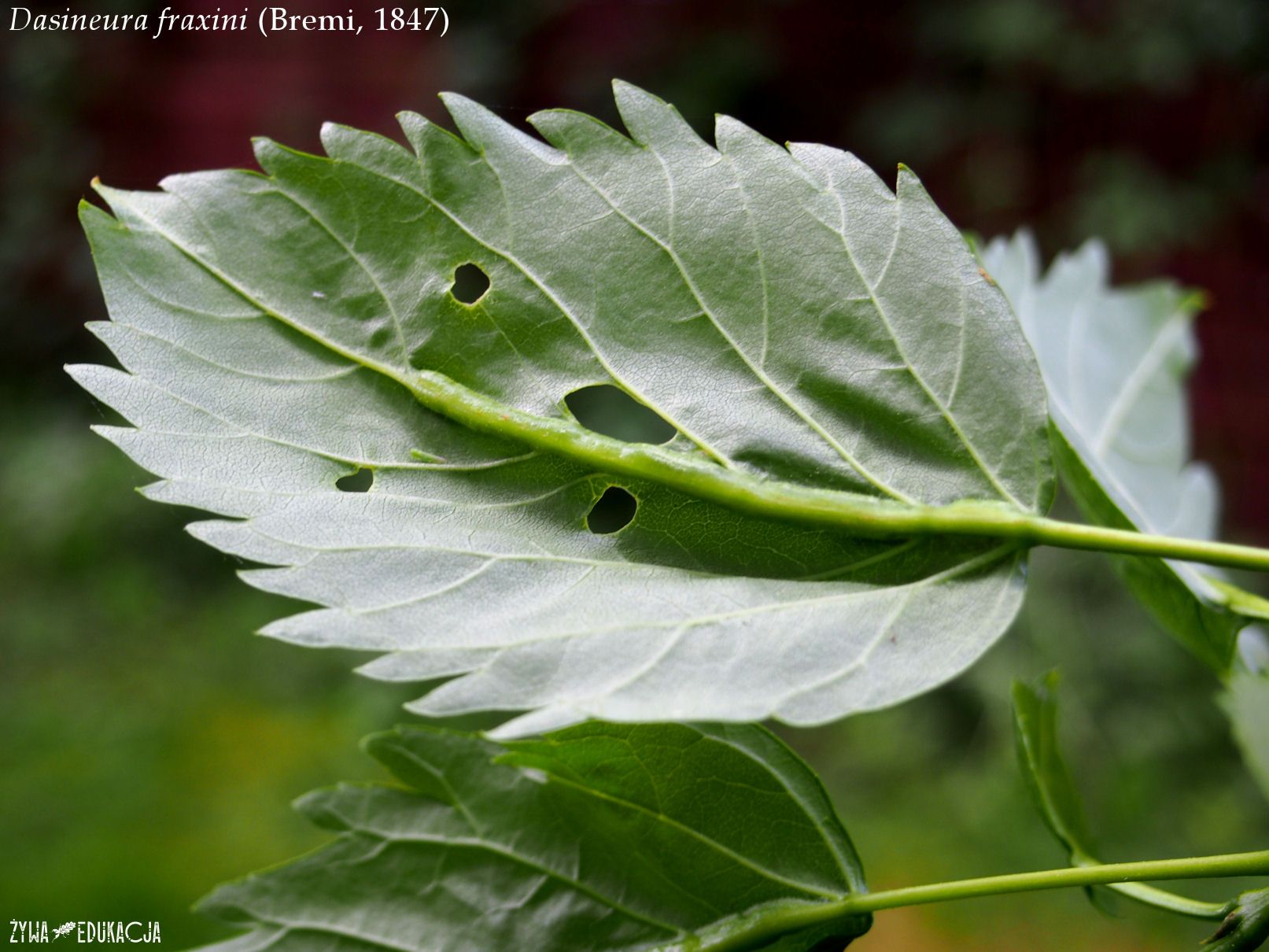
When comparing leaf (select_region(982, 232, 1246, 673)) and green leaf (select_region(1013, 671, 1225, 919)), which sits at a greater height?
leaf (select_region(982, 232, 1246, 673))

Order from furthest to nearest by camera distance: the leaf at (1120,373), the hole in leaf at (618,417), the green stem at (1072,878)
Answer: the hole in leaf at (618,417), the leaf at (1120,373), the green stem at (1072,878)

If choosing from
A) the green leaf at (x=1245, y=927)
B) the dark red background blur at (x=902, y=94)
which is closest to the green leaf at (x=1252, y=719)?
the green leaf at (x=1245, y=927)

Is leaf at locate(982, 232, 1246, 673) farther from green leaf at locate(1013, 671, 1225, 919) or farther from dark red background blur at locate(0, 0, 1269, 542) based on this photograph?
dark red background blur at locate(0, 0, 1269, 542)

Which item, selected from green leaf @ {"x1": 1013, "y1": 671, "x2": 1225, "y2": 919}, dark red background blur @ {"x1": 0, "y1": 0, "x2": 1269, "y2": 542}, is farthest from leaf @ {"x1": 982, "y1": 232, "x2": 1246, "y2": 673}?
dark red background blur @ {"x1": 0, "y1": 0, "x2": 1269, "y2": 542}

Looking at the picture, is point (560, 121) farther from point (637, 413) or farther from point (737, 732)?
point (637, 413)

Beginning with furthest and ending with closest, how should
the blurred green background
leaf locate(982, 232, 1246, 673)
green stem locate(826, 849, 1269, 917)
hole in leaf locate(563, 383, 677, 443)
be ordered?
hole in leaf locate(563, 383, 677, 443), the blurred green background, leaf locate(982, 232, 1246, 673), green stem locate(826, 849, 1269, 917)

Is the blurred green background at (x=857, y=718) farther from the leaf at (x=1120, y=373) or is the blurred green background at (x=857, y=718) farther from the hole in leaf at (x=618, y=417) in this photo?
the leaf at (x=1120, y=373)

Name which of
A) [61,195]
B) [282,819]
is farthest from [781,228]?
[61,195]
